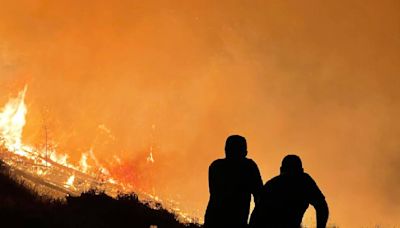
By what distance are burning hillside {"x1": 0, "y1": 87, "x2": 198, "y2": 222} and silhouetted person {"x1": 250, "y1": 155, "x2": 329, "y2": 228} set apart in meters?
10.7

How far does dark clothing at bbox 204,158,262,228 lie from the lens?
8.94 meters

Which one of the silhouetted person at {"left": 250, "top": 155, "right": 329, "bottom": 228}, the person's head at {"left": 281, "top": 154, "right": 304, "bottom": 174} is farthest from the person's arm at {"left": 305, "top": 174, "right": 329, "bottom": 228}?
the person's head at {"left": 281, "top": 154, "right": 304, "bottom": 174}

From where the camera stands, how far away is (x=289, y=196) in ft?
27.2

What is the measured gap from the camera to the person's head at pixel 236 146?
885 cm

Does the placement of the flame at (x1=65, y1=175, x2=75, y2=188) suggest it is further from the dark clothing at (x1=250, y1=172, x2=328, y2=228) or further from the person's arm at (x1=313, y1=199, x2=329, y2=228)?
the person's arm at (x1=313, y1=199, x2=329, y2=228)

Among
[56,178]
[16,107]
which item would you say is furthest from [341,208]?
[56,178]

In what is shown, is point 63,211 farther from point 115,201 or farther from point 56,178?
point 56,178

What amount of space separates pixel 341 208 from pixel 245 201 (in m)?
185

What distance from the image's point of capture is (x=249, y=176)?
894 cm

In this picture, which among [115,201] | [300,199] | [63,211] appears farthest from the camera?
[115,201]

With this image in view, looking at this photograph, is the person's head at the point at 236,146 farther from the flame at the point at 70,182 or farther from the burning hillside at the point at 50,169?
the flame at the point at 70,182

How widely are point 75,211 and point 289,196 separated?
30.6ft

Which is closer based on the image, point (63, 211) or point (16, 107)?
point (63, 211)

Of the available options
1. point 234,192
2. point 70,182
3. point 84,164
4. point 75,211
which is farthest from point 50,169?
point 84,164
